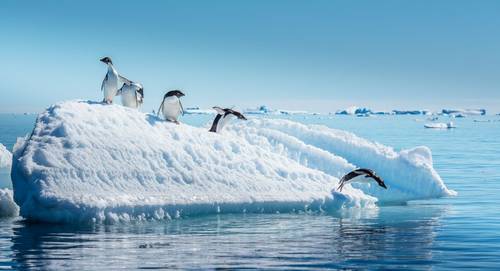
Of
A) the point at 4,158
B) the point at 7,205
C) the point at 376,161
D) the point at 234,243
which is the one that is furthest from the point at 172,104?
the point at 4,158

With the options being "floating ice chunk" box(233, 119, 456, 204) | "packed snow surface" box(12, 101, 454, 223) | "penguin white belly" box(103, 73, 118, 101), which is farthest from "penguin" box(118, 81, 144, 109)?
"floating ice chunk" box(233, 119, 456, 204)

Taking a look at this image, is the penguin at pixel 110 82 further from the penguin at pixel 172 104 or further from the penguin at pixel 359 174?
the penguin at pixel 359 174

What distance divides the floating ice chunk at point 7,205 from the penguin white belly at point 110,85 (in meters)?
4.10

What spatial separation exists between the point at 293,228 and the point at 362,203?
18.3ft

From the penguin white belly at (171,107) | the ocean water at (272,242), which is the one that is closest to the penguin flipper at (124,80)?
the penguin white belly at (171,107)

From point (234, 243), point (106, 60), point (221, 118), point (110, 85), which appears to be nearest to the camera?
point (234, 243)

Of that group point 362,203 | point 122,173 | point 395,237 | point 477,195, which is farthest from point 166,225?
point 477,195

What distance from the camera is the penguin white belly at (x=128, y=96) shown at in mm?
24469

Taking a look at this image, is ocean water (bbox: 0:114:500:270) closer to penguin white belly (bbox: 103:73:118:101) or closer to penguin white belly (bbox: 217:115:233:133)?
penguin white belly (bbox: 217:115:233:133)

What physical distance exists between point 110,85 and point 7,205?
15.2ft

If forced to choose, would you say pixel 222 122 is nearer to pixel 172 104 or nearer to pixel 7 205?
pixel 172 104

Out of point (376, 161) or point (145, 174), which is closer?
point (145, 174)

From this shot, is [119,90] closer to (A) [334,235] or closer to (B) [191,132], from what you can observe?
(B) [191,132]

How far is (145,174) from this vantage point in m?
21.1
